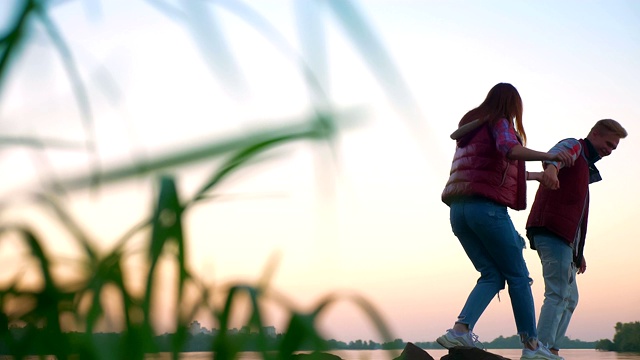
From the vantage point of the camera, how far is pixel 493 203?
4117 millimetres

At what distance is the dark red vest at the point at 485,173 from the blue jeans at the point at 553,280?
80cm

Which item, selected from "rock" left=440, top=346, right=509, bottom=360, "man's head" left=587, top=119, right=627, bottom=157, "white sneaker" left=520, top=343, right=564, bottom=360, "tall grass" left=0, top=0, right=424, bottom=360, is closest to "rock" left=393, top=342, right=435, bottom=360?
"rock" left=440, top=346, right=509, bottom=360

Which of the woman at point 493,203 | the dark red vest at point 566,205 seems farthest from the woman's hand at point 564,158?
the dark red vest at point 566,205

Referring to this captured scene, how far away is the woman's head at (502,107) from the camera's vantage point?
4.20 metres

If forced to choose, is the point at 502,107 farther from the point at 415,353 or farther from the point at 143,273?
the point at 143,273

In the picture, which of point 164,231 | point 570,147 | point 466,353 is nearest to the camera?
point 164,231

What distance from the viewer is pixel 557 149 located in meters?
4.61

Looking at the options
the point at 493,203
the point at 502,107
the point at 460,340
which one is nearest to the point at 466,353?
the point at 460,340

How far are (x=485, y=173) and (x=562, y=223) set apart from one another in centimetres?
103

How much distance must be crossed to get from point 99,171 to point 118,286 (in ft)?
0.28

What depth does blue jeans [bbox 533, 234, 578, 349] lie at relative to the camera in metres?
4.87

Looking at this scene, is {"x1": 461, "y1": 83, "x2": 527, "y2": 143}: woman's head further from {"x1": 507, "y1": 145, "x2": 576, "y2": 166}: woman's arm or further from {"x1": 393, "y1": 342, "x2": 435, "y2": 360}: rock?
{"x1": 393, "y1": 342, "x2": 435, "y2": 360}: rock

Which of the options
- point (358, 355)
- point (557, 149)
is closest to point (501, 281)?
point (557, 149)

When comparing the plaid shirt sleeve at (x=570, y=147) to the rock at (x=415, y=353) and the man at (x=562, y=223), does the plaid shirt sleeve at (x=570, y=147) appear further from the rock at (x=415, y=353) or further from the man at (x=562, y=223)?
the rock at (x=415, y=353)
